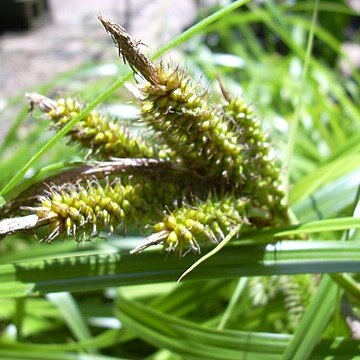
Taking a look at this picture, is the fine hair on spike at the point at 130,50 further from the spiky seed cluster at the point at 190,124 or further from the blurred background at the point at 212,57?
the blurred background at the point at 212,57

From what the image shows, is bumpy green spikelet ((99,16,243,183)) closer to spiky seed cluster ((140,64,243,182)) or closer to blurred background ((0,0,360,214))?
spiky seed cluster ((140,64,243,182))

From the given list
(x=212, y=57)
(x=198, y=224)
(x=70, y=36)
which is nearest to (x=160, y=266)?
(x=198, y=224)

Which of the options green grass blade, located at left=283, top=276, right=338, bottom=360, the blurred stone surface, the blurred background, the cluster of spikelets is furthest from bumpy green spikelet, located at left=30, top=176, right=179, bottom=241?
the blurred stone surface

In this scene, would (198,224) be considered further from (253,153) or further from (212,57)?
(212,57)

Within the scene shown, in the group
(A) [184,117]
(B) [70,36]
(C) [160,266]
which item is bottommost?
(B) [70,36]

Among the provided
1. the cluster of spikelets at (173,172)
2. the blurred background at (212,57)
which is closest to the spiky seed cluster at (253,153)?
the cluster of spikelets at (173,172)

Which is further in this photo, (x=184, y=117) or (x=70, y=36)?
(x=70, y=36)
